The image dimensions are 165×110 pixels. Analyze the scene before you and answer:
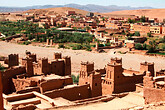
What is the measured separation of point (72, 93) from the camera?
1678 centimetres

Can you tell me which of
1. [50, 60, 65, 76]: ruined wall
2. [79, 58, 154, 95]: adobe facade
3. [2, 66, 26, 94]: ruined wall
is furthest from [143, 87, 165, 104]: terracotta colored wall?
[50, 60, 65, 76]: ruined wall

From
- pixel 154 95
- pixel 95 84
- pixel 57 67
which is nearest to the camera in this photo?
pixel 154 95

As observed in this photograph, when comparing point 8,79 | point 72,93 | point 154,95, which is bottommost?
point 72,93

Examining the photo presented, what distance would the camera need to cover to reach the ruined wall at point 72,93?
16.0 metres

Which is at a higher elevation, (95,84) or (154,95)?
(154,95)

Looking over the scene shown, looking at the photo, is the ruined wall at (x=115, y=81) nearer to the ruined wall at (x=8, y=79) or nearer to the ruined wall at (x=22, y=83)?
the ruined wall at (x=22, y=83)

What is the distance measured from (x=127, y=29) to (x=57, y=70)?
43829 mm

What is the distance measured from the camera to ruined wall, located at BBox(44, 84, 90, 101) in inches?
628

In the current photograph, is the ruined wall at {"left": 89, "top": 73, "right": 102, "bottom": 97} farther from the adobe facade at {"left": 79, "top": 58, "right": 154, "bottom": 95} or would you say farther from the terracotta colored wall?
the terracotta colored wall

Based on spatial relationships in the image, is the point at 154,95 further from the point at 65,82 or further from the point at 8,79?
the point at 8,79

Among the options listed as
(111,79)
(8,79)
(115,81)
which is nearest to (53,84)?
(8,79)

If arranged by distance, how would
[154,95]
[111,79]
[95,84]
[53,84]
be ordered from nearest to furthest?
[154,95], [53,84], [95,84], [111,79]

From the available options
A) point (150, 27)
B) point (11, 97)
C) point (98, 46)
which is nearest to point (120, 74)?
point (11, 97)

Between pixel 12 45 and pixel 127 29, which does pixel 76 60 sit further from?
pixel 127 29
